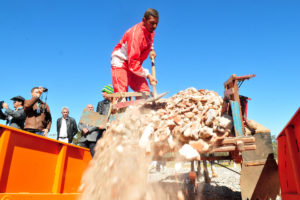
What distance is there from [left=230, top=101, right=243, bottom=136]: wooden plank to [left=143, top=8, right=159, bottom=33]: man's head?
1.79m

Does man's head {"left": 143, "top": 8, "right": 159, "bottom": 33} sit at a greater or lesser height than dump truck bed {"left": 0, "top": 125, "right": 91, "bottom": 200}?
greater

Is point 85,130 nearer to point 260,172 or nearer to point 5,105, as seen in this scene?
point 5,105

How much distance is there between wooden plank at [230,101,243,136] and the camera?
6.85ft

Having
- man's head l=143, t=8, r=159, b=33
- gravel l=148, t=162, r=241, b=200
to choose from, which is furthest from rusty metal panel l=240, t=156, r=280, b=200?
man's head l=143, t=8, r=159, b=33

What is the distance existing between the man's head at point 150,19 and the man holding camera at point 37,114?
2.16m

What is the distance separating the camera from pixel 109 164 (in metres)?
1.94

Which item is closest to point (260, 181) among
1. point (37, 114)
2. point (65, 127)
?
point (65, 127)

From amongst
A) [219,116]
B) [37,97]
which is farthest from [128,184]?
[37,97]

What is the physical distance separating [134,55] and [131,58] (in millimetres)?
64

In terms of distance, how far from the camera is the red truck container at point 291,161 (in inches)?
67.1

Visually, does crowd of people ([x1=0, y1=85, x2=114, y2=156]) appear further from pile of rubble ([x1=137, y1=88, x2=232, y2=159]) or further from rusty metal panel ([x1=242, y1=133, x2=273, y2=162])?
rusty metal panel ([x1=242, y1=133, x2=273, y2=162])

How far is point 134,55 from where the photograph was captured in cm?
295

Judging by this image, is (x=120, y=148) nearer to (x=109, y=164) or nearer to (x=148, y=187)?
(x=109, y=164)

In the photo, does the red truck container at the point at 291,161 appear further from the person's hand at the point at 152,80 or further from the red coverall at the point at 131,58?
the red coverall at the point at 131,58
